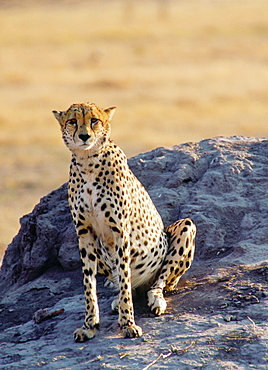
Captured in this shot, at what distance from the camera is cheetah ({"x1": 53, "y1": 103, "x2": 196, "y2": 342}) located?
195 inches

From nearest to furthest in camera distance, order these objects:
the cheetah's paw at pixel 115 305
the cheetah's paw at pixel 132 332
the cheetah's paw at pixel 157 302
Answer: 1. the cheetah's paw at pixel 132 332
2. the cheetah's paw at pixel 157 302
3. the cheetah's paw at pixel 115 305

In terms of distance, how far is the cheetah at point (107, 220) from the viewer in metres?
4.95

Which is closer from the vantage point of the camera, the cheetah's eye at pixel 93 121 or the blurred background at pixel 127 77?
the cheetah's eye at pixel 93 121

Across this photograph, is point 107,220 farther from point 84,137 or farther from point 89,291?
point 84,137

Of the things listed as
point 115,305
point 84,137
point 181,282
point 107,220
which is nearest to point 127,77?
point 181,282

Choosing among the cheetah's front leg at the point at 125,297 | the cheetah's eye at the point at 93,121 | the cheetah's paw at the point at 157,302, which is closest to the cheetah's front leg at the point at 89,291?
the cheetah's front leg at the point at 125,297

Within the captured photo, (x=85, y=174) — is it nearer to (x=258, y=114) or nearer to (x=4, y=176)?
(x=4, y=176)

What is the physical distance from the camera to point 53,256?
653 centimetres

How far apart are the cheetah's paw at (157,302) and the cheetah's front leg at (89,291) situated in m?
0.38

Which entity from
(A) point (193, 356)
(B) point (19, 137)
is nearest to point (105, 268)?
(A) point (193, 356)

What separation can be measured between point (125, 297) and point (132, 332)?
0.26 meters

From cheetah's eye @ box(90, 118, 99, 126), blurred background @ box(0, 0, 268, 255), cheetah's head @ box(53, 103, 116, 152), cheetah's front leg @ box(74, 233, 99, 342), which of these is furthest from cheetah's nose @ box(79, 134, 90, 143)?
blurred background @ box(0, 0, 268, 255)

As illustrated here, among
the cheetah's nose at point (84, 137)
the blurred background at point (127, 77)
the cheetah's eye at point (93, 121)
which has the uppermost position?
the blurred background at point (127, 77)

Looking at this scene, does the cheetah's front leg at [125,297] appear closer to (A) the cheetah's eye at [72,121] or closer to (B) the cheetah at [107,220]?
(B) the cheetah at [107,220]
